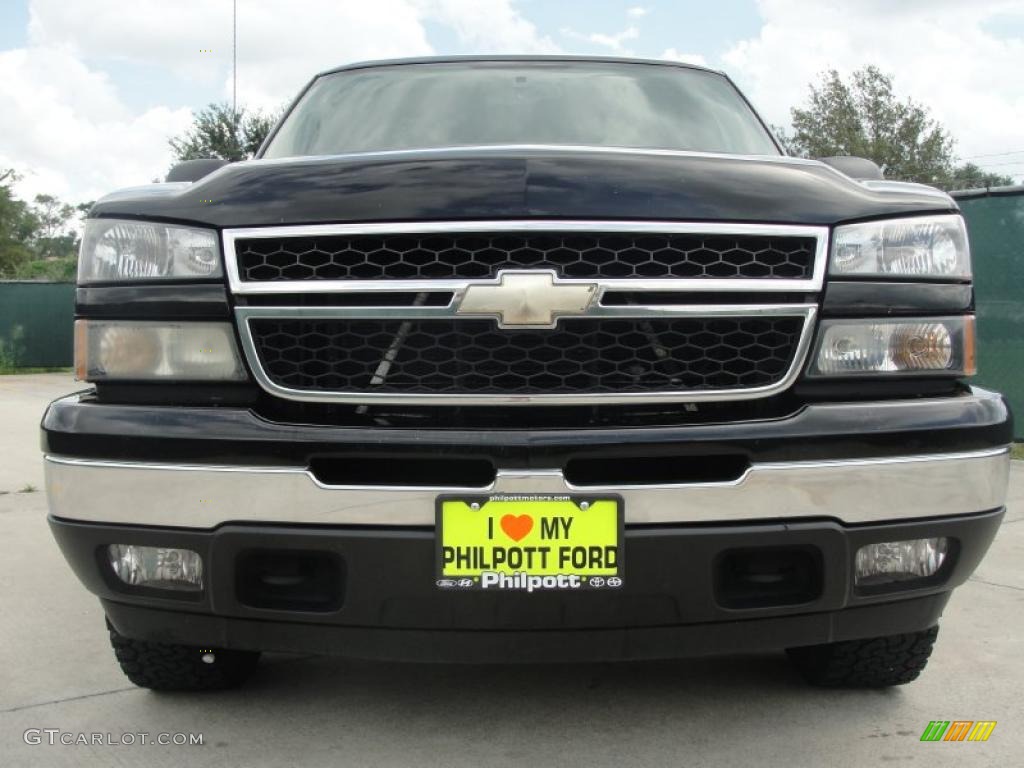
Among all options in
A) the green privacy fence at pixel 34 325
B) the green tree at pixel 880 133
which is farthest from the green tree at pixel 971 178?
the green privacy fence at pixel 34 325

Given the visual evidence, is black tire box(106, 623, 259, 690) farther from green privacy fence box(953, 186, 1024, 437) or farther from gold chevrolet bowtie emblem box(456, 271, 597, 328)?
green privacy fence box(953, 186, 1024, 437)

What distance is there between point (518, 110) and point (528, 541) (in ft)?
6.12

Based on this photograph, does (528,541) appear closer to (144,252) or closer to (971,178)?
(144,252)

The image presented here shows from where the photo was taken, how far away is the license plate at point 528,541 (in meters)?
2.22

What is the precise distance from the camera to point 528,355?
2.35 meters

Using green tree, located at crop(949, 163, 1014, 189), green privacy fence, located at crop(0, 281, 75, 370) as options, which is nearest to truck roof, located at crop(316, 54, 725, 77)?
green privacy fence, located at crop(0, 281, 75, 370)

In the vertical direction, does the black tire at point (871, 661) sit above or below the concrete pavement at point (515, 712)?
above

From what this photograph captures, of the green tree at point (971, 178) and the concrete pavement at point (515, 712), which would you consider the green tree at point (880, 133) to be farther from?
the concrete pavement at point (515, 712)

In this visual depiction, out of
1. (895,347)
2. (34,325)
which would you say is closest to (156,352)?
(895,347)

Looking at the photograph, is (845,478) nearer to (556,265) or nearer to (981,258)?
(556,265)

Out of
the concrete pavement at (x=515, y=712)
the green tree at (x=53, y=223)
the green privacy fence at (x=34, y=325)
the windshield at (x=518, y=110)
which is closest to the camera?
the concrete pavement at (x=515, y=712)

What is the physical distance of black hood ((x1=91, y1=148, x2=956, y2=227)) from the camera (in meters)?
2.34

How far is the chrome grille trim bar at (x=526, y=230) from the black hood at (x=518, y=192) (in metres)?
0.02

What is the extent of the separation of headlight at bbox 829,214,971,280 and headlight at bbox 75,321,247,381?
1343 millimetres
